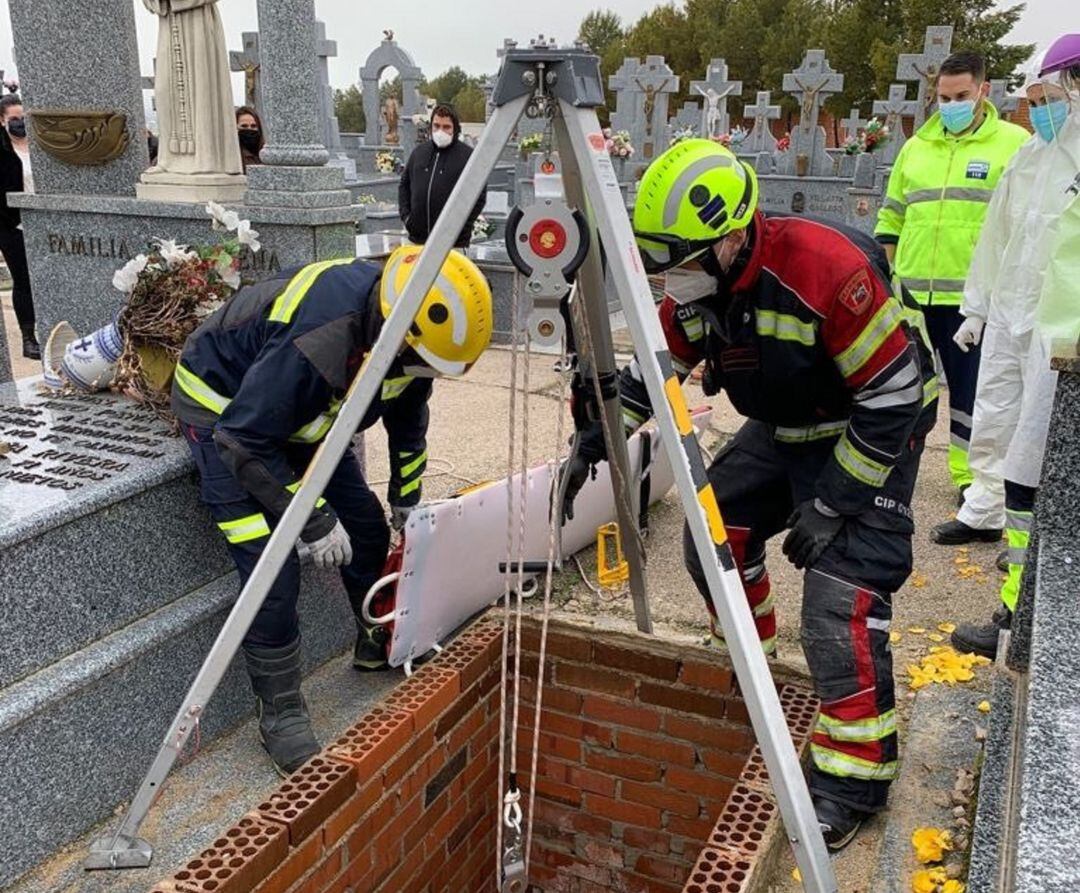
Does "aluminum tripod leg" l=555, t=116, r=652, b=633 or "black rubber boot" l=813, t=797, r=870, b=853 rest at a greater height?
"aluminum tripod leg" l=555, t=116, r=652, b=633

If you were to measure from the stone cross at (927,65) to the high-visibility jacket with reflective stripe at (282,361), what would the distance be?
944cm

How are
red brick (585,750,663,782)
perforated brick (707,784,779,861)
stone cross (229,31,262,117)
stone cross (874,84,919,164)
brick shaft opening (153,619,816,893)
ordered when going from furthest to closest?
stone cross (229,31,262,117) < stone cross (874,84,919,164) < red brick (585,750,663,782) < brick shaft opening (153,619,816,893) < perforated brick (707,784,779,861)

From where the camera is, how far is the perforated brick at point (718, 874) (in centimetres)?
182

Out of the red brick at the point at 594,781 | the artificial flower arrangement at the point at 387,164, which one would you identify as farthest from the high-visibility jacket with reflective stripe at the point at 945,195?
the artificial flower arrangement at the point at 387,164

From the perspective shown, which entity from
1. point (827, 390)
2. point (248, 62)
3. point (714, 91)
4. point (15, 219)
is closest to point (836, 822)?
point (827, 390)

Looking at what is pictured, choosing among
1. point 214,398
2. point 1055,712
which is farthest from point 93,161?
point 1055,712

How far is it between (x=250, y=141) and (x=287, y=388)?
544 cm

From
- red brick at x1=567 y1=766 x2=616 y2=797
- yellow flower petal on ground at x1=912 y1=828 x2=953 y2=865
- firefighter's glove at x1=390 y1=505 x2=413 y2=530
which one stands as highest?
firefighter's glove at x1=390 y1=505 x2=413 y2=530

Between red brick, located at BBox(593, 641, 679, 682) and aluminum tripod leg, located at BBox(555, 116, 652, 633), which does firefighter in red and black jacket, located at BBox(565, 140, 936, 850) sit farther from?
red brick, located at BBox(593, 641, 679, 682)

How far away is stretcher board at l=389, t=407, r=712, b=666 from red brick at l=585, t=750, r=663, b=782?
28.8 inches

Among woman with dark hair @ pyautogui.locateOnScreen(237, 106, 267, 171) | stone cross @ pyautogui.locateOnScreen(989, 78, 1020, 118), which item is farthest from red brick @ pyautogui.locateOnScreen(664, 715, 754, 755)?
stone cross @ pyautogui.locateOnScreen(989, 78, 1020, 118)

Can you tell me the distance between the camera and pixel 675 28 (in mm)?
49500

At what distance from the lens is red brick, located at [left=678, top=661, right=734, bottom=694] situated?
2648 mm

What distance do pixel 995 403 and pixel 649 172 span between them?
2515 mm
